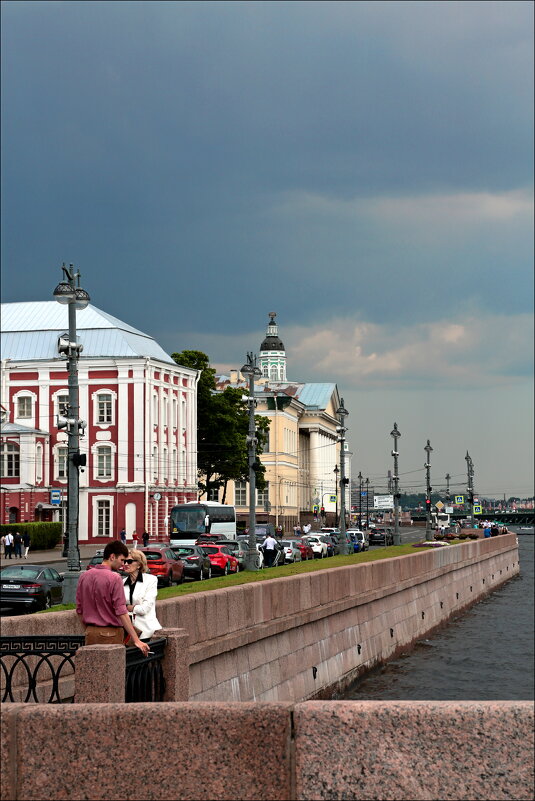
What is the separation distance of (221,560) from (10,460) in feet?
129

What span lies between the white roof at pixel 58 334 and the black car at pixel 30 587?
55.5 metres

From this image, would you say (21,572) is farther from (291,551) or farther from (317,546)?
(317,546)

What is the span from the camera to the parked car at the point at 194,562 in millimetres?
43531

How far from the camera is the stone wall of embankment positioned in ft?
58.5

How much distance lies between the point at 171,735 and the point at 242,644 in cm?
1439

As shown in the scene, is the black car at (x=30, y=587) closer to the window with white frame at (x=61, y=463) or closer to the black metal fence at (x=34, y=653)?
the black metal fence at (x=34, y=653)

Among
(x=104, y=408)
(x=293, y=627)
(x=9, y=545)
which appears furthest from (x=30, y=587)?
(x=104, y=408)

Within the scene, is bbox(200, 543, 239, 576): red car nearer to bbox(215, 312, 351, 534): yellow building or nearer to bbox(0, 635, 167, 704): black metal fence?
bbox(0, 635, 167, 704): black metal fence

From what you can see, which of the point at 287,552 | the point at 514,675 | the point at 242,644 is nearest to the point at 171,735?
the point at 242,644

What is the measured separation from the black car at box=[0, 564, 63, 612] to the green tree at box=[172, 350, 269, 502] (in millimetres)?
62112

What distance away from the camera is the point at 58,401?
87.4m

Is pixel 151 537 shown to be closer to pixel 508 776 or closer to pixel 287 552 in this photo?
pixel 287 552

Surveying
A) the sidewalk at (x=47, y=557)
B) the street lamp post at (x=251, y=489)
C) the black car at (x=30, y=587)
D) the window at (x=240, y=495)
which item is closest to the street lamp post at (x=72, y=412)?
the black car at (x=30, y=587)

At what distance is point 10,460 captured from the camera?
278 ft
